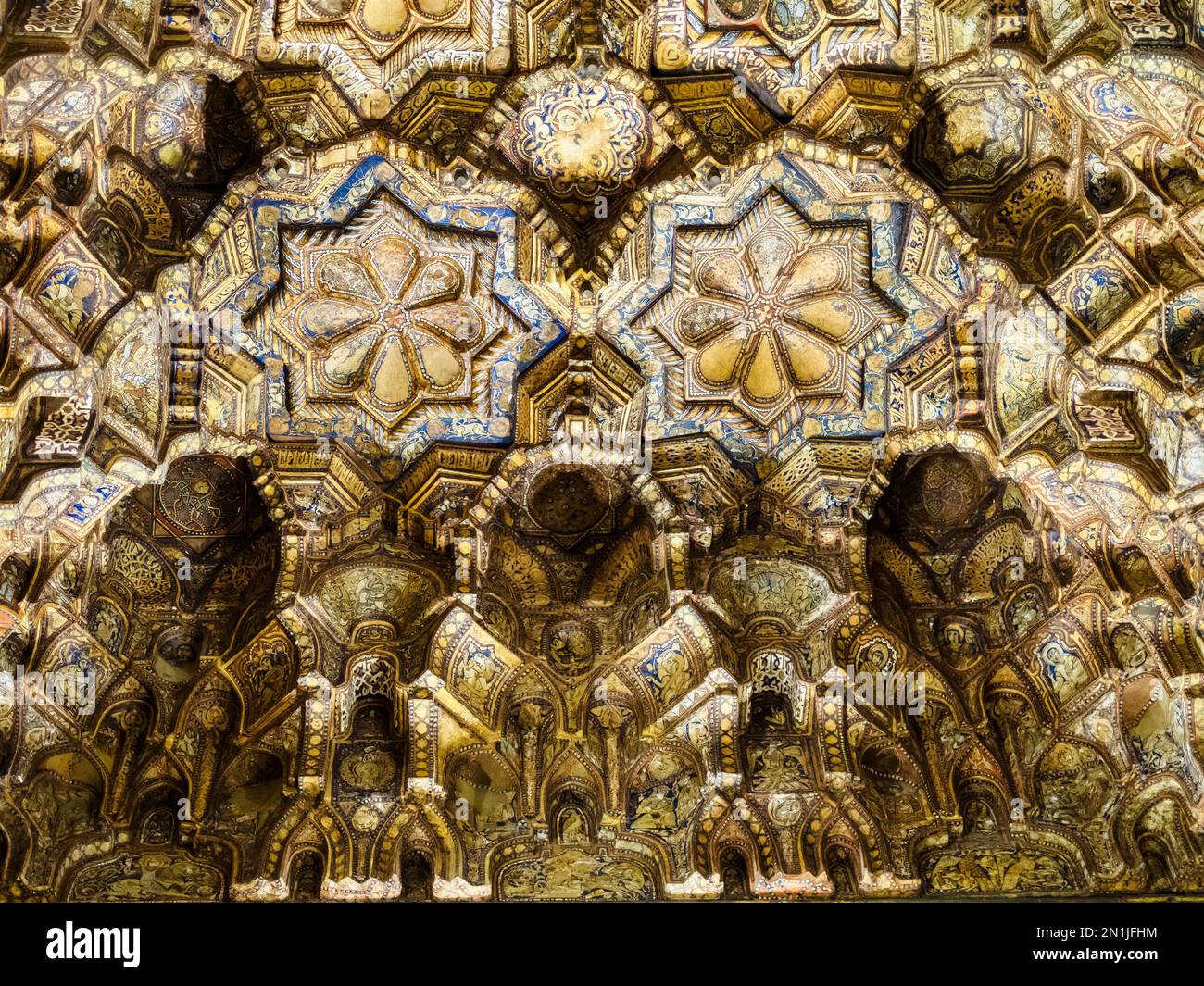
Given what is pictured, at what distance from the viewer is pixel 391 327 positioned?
16.5m

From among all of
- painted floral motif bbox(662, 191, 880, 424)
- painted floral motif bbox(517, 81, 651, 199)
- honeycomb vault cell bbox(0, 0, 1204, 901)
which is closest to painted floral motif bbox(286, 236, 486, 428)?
honeycomb vault cell bbox(0, 0, 1204, 901)

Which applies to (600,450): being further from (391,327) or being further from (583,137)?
(583,137)

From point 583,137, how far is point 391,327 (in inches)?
97.8

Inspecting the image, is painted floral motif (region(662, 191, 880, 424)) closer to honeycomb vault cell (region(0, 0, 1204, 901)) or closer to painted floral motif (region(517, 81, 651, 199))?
honeycomb vault cell (region(0, 0, 1204, 901))

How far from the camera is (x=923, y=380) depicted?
1608 centimetres

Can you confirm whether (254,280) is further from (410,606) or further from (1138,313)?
(1138,313)

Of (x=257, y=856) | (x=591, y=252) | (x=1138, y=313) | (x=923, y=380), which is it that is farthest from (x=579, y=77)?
Answer: (x=257, y=856)

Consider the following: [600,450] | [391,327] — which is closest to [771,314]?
[600,450]

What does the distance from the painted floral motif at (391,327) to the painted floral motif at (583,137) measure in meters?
1.16

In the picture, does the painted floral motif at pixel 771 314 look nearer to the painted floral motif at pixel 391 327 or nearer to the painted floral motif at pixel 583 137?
the painted floral motif at pixel 583 137

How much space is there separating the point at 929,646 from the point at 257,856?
5.97 metres

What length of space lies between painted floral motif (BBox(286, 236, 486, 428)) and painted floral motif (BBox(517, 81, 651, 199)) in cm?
116

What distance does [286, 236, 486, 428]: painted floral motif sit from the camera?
1623cm

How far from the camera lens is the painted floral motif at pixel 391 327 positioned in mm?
16234
